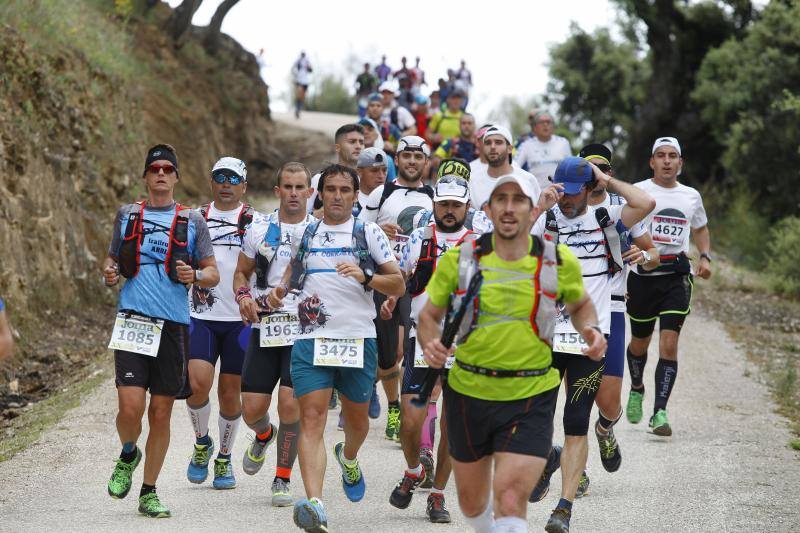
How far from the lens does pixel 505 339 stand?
648 centimetres

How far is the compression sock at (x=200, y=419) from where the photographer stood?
31.2 ft

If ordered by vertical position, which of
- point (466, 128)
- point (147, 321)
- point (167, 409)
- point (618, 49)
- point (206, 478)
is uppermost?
point (618, 49)

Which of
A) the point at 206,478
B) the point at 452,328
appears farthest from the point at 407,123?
the point at 452,328

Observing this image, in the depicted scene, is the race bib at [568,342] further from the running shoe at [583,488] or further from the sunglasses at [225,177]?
the sunglasses at [225,177]

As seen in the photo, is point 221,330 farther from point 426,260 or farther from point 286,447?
point 426,260

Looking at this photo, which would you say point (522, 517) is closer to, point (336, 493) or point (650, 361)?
point (336, 493)

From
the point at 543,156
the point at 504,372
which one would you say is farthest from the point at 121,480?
the point at 543,156

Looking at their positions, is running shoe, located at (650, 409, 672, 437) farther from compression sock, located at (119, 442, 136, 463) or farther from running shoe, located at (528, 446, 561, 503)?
compression sock, located at (119, 442, 136, 463)

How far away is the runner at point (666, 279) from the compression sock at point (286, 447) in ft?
13.4

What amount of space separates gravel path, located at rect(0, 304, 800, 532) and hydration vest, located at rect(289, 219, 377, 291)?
156 centimetres

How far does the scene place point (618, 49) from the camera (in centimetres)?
4241

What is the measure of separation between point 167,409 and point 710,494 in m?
3.98

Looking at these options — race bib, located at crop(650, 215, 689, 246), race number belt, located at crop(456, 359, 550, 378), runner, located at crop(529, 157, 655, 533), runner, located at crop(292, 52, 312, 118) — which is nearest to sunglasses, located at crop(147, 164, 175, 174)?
runner, located at crop(529, 157, 655, 533)

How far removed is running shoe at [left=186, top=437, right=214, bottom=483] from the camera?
9539 millimetres
